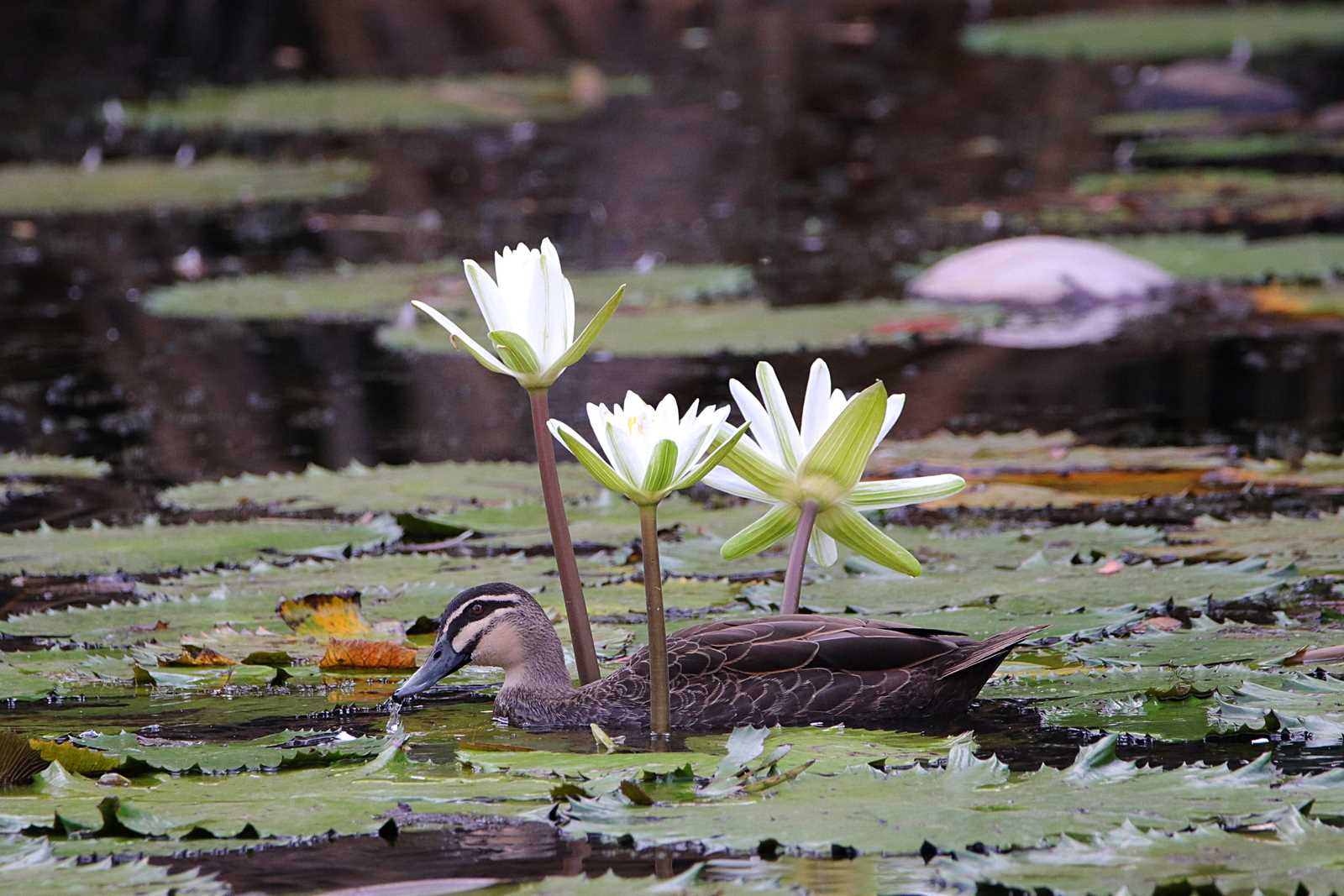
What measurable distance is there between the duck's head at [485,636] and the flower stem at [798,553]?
1.67 feet

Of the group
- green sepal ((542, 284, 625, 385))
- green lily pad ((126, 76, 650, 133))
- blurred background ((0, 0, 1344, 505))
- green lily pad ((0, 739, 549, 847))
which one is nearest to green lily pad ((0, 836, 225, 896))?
green lily pad ((0, 739, 549, 847))

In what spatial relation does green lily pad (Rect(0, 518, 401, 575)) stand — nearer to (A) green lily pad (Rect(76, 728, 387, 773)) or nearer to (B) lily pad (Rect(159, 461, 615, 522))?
(B) lily pad (Rect(159, 461, 615, 522))

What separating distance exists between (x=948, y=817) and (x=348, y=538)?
3032mm

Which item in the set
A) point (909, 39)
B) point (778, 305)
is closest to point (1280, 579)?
point (778, 305)

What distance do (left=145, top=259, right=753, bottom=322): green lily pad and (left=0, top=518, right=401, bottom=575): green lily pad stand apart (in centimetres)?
419

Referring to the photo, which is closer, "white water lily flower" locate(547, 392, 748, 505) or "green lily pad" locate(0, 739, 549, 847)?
"green lily pad" locate(0, 739, 549, 847)

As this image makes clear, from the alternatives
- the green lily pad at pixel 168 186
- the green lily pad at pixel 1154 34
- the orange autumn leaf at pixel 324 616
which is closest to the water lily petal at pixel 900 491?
the orange autumn leaf at pixel 324 616

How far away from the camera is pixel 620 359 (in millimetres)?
9914

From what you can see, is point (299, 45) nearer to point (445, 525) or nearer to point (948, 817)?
point (445, 525)

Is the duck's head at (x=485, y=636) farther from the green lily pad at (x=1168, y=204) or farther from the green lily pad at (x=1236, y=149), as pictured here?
the green lily pad at (x=1236, y=149)

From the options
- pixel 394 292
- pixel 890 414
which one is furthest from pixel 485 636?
pixel 394 292

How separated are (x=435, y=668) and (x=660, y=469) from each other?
0.86 meters

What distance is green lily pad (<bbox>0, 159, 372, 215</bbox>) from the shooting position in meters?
15.6

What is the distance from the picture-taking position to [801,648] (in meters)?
4.06
